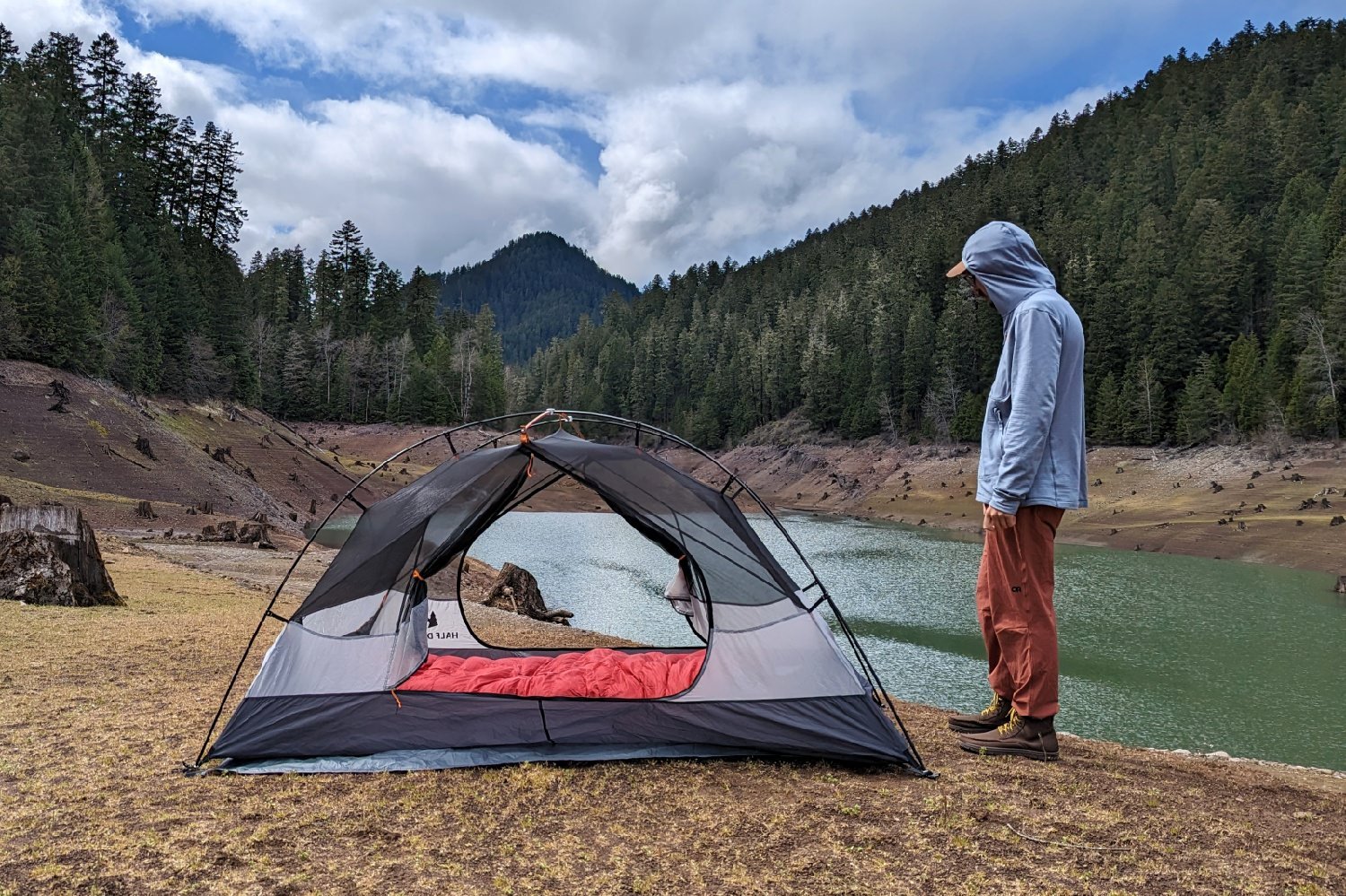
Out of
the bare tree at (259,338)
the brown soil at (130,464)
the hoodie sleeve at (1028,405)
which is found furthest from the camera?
the bare tree at (259,338)

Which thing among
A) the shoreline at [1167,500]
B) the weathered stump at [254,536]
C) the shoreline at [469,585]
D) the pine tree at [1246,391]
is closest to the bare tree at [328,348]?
the shoreline at [1167,500]

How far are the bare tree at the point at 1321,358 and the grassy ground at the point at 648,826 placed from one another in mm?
47115

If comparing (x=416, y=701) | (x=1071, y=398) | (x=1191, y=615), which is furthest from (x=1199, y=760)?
(x=1191, y=615)

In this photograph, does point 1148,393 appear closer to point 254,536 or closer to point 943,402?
point 943,402

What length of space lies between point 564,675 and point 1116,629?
16.4 metres

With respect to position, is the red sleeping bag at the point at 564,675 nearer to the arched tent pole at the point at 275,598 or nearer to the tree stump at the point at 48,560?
the arched tent pole at the point at 275,598

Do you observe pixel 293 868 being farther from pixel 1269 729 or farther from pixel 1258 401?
pixel 1258 401

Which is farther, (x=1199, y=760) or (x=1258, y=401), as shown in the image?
Answer: (x=1258, y=401)

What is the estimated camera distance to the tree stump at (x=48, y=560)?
10.1 metres

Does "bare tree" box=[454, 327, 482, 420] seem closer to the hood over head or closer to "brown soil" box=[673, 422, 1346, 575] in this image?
"brown soil" box=[673, 422, 1346, 575]

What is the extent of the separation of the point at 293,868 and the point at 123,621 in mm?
7626

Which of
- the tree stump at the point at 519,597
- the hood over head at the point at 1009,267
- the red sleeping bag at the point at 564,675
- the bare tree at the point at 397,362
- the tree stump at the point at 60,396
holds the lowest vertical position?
the tree stump at the point at 519,597

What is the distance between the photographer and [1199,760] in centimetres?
615

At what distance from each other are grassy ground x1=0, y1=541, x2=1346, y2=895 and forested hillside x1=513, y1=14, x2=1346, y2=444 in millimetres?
48225
